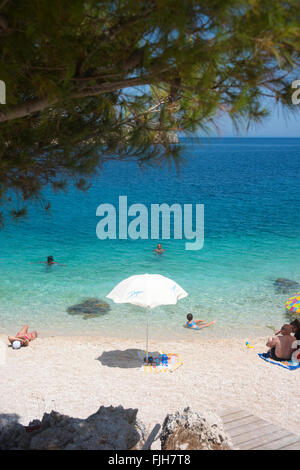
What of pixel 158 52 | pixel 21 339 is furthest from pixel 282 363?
pixel 158 52

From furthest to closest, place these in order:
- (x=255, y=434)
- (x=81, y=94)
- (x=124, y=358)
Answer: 1. (x=124, y=358)
2. (x=255, y=434)
3. (x=81, y=94)

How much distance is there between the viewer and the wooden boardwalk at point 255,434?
3.98 metres

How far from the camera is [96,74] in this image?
321cm

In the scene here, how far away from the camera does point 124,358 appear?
9.25 meters

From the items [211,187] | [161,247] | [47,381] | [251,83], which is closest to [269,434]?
[251,83]

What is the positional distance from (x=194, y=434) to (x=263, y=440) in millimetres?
789

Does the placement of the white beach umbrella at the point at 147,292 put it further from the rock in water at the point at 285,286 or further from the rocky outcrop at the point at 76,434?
the rock in water at the point at 285,286

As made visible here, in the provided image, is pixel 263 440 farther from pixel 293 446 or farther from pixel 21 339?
pixel 21 339

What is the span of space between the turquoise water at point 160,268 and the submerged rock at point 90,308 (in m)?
0.27

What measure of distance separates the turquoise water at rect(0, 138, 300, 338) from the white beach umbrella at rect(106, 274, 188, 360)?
105 inches

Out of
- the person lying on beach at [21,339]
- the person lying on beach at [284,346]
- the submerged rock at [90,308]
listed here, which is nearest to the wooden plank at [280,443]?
the person lying on beach at [284,346]

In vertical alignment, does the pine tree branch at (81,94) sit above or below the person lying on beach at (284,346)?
above
